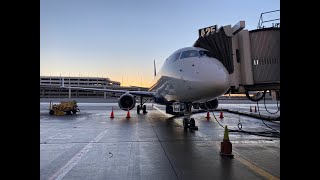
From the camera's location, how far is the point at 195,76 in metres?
12.1

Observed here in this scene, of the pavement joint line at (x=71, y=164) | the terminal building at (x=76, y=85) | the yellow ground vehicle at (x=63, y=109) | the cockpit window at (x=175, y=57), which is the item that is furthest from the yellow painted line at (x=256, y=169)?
the terminal building at (x=76, y=85)

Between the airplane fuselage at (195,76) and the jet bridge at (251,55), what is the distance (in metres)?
0.78

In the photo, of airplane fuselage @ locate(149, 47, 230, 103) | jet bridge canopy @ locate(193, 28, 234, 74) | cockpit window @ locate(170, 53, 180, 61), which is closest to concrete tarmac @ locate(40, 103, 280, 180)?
airplane fuselage @ locate(149, 47, 230, 103)

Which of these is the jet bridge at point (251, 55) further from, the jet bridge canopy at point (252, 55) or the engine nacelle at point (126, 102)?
the engine nacelle at point (126, 102)

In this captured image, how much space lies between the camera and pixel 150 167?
284 inches

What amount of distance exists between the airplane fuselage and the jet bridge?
78 centimetres

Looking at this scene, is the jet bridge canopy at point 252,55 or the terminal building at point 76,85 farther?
the terminal building at point 76,85

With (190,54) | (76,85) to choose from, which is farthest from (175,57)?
(76,85)

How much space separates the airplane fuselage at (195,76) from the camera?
11.1 meters

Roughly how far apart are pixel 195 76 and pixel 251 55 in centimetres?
313

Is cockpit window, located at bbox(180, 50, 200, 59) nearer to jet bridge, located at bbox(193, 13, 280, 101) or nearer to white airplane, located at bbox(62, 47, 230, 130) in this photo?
white airplane, located at bbox(62, 47, 230, 130)

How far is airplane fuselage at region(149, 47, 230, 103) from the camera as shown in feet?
36.4

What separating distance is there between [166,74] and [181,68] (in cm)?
261
